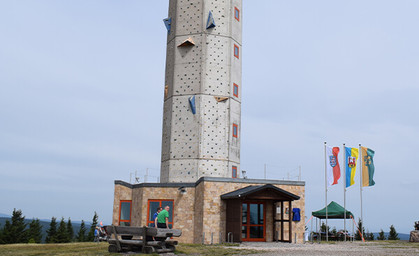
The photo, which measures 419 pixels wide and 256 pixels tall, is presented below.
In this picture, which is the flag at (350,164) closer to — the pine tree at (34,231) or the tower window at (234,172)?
the tower window at (234,172)

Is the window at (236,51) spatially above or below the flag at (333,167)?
above

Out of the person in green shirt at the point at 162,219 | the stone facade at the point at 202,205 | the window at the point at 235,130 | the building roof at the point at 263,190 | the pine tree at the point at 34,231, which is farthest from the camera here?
the pine tree at the point at 34,231

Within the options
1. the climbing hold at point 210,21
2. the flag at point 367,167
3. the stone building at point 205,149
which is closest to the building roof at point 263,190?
the stone building at point 205,149

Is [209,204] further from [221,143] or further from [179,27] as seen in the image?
[179,27]

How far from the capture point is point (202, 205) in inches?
975

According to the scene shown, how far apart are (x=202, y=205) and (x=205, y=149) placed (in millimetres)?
Result: 5442

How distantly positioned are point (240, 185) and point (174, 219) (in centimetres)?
431

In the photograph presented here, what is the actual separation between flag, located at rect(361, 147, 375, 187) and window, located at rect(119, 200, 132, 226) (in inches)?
626

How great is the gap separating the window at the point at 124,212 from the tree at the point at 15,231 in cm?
3654

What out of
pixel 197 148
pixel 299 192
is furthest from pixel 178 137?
pixel 299 192

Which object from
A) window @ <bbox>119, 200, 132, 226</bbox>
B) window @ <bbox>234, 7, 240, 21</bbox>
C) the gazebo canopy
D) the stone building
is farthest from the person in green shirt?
window @ <bbox>234, 7, 240, 21</bbox>

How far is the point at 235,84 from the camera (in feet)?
102

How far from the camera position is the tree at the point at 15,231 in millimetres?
59719

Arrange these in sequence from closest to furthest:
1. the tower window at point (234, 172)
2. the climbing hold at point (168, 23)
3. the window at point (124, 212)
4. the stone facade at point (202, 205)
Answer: the stone facade at point (202, 205)
the window at point (124, 212)
the tower window at point (234, 172)
the climbing hold at point (168, 23)
